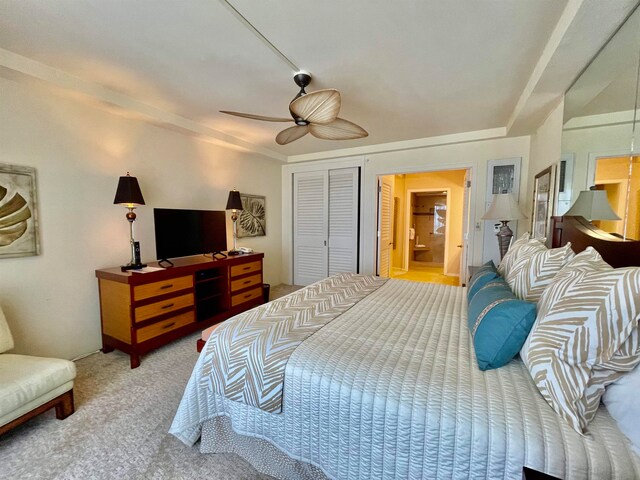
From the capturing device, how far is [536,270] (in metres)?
1.45

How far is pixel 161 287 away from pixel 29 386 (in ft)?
3.43

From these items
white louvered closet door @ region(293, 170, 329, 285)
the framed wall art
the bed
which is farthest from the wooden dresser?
white louvered closet door @ region(293, 170, 329, 285)

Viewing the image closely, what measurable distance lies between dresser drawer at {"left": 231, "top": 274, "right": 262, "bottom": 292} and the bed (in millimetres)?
1778

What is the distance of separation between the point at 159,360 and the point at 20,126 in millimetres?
2200

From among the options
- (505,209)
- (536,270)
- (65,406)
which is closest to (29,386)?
(65,406)

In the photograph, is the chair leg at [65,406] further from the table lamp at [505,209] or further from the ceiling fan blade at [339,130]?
the table lamp at [505,209]

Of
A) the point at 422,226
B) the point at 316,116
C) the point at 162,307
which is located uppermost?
the point at 316,116

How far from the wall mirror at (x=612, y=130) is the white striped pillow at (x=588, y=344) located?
27.6 inches

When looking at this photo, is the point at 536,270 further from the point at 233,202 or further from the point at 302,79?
the point at 233,202

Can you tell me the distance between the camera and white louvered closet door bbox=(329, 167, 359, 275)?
4414mm

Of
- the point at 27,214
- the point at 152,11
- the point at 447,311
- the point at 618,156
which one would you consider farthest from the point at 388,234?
the point at 27,214

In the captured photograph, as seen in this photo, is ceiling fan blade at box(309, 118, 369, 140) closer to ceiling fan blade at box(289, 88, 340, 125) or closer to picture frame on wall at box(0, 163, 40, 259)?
ceiling fan blade at box(289, 88, 340, 125)

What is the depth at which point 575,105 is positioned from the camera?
1.85 meters

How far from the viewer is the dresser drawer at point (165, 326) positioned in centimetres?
235
